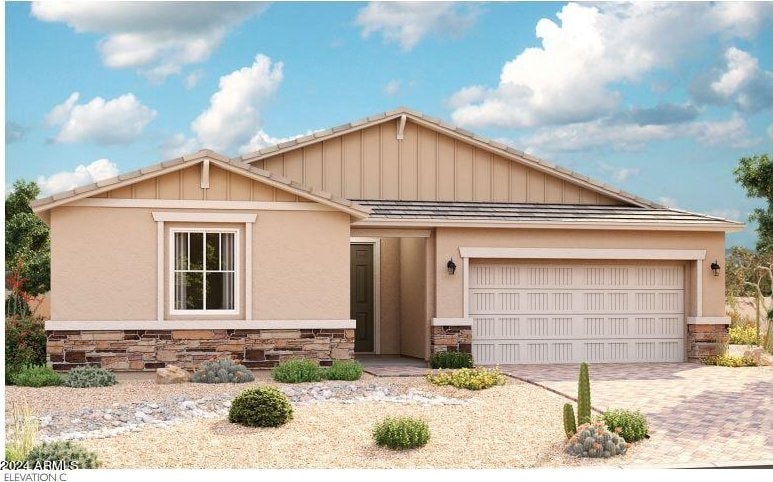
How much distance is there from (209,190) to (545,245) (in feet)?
20.5

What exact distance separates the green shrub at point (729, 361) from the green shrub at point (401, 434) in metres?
9.39

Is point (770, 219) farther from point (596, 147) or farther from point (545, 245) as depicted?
point (596, 147)

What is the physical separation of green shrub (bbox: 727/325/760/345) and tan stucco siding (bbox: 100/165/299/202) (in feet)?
40.0

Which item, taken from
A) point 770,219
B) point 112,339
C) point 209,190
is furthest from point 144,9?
point 770,219

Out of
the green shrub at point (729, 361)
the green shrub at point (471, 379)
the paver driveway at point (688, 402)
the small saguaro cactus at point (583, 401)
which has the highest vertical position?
the small saguaro cactus at point (583, 401)

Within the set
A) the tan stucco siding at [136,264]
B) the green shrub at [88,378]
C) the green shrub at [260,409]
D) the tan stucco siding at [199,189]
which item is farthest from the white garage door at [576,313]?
the green shrub at [260,409]

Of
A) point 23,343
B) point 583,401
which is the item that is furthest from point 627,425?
point 23,343

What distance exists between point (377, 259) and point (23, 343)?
275 inches

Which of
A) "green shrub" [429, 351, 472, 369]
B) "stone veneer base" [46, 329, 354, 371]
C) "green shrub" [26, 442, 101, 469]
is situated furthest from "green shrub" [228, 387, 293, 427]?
"green shrub" [429, 351, 472, 369]

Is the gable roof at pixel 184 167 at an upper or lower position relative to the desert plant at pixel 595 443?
upper

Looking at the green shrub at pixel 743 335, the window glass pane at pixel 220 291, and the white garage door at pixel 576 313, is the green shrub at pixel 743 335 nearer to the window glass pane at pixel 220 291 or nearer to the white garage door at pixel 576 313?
the white garage door at pixel 576 313

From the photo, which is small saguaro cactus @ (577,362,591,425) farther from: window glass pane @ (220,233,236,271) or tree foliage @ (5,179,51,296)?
tree foliage @ (5,179,51,296)

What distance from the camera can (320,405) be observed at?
1223 centimetres

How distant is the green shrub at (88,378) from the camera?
13930mm
